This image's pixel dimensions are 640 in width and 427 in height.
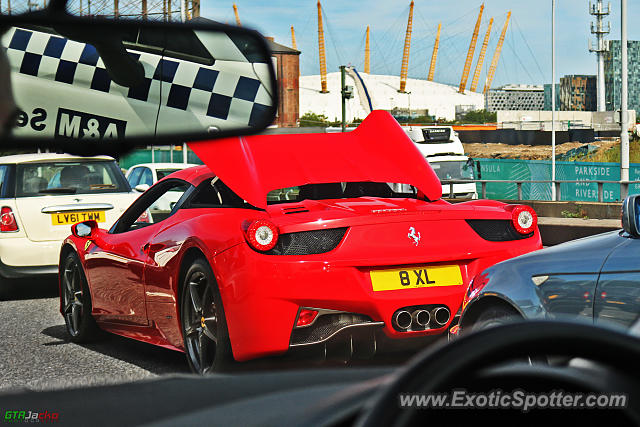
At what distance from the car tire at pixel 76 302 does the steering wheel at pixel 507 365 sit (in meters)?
6.05

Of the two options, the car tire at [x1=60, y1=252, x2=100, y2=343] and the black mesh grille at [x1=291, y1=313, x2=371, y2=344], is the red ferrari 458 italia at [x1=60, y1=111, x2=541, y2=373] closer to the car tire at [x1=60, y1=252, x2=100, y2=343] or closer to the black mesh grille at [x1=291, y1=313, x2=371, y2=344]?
the black mesh grille at [x1=291, y1=313, x2=371, y2=344]

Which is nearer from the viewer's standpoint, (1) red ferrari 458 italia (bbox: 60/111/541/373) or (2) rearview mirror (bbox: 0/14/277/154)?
(2) rearview mirror (bbox: 0/14/277/154)

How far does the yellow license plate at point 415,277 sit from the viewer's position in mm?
5236

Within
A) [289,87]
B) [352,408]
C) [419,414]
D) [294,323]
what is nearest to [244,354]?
[294,323]

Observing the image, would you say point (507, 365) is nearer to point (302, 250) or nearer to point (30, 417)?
point (30, 417)

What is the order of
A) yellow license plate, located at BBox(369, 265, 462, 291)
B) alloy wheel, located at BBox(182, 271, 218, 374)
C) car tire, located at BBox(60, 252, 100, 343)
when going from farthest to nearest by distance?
car tire, located at BBox(60, 252, 100, 343), alloy wheel, located at BBox(182, 271, 218, 374), yellow license plate, located at BBox(369, 265, 462, 291)

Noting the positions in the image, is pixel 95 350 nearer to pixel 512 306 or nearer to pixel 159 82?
pixel 512 306

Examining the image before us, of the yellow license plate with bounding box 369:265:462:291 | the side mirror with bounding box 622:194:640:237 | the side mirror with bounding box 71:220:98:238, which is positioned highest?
the side mirror with bounding box 622:194:640:237

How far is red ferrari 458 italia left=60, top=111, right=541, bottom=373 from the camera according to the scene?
5.11 meters

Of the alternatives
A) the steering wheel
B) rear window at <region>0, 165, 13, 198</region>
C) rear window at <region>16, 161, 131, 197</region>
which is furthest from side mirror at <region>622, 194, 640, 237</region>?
rear window at <region>0, 165, 13, 198</region>

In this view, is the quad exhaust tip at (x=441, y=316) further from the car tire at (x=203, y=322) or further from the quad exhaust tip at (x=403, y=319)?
the car tire at (x=203, y=322)

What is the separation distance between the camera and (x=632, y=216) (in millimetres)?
4074

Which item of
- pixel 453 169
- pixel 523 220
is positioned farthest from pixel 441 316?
pixel 453 169

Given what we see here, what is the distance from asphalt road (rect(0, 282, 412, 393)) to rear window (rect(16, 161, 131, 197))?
2026mm
